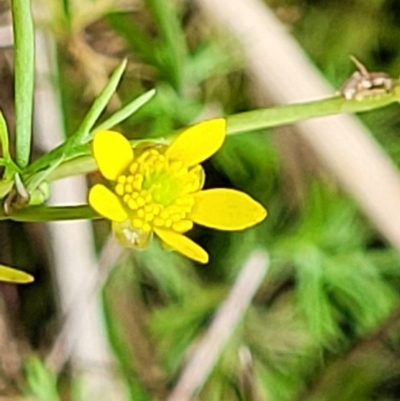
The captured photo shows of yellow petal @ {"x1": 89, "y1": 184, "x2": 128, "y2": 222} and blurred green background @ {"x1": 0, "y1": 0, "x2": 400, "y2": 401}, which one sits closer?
yellow petal @ {"x1": 89, "y1": 184, "x2": 128, "y2": 222}


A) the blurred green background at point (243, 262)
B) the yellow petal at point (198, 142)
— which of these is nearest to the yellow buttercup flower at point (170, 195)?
A: the yellow petal at point (198, 142)

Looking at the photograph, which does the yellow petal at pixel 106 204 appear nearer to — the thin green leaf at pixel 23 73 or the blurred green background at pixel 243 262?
the thin green leaf at pixel 23 73

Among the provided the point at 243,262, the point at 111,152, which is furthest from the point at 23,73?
the point at 243,262

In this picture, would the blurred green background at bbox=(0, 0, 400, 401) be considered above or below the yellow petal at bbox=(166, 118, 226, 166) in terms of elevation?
below

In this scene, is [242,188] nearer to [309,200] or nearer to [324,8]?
[309,200]

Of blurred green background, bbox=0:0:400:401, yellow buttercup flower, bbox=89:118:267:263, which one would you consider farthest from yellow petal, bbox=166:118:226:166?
blurred green background, bbox=0:0:400:401

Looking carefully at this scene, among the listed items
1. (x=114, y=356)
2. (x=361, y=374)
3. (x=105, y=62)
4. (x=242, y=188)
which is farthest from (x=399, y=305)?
(x=105, y=62)

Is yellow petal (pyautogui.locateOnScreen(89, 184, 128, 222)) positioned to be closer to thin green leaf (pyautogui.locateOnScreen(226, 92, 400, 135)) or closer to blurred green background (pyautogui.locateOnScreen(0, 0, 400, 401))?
thin green leaf (pyautogui.locateOnScreen(226, 92, 400, 135))
